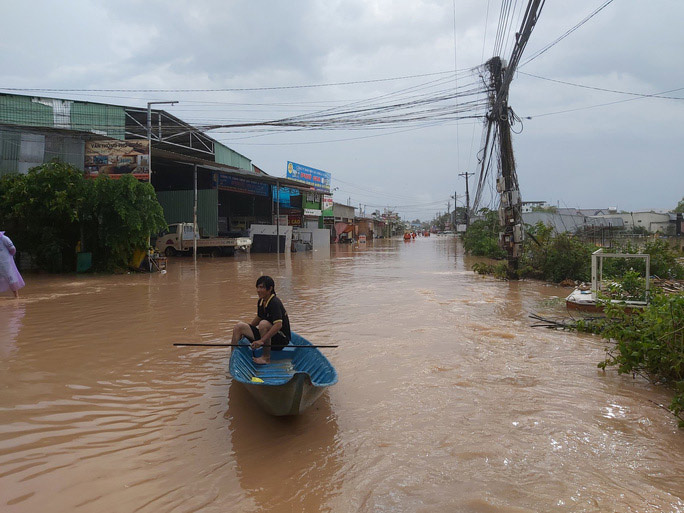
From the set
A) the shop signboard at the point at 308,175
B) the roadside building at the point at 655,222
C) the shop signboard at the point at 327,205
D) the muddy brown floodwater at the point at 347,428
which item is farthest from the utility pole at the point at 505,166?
the roadside building at the point at 655,222

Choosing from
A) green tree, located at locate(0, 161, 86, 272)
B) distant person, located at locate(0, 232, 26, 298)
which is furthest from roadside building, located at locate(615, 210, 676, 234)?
distant person, located at locate(0, 232, 26, 298)

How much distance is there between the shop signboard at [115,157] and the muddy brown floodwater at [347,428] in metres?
11.2

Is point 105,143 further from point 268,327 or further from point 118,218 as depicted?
point 268,327

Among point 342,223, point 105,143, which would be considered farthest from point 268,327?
point 342,223

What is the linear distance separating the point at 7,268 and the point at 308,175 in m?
30.6

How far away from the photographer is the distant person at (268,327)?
5262 mm

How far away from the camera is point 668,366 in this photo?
5000 mm

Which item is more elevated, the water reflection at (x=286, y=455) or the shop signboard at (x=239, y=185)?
the shop signboard at (x=239, y=185)

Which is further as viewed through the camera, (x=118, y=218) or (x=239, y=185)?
(x=239, y=185)

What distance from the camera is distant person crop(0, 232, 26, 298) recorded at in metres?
10.6

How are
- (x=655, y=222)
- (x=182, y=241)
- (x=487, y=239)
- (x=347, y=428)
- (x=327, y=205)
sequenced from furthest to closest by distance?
(x=655, y=222), (x=327, y=205), (x=487, y=239), (x=182, y=241), (x=347, y=428)

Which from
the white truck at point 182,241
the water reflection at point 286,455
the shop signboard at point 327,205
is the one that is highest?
the shop signboard at point 327,205

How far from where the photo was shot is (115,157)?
18312 mm

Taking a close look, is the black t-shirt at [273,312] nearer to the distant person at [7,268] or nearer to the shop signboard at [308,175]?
the distant person at [7,268]
